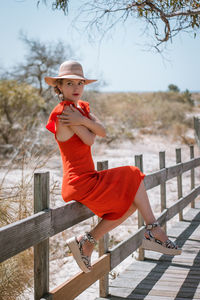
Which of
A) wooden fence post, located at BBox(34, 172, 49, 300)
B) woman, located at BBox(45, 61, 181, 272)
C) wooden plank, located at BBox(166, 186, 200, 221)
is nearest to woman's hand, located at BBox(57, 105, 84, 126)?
woman, located at BBox(45, 61, 181, 272)

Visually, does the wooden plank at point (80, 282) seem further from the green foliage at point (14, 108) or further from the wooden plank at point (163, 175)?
the green foliage at point (14, 108)

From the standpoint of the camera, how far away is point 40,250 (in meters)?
2.22

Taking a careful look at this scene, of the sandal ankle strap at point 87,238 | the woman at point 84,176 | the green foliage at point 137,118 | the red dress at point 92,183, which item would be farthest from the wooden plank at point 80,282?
the green foliage at point 137,118

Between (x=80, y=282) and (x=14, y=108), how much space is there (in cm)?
1002

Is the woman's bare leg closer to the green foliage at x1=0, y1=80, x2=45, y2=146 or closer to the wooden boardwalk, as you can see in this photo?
the wooden boardwalk

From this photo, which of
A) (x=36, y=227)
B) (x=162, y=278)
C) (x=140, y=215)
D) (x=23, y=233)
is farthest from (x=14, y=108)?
(x=23, y=233)

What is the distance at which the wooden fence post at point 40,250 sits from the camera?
2.20 metres

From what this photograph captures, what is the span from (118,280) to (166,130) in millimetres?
15612

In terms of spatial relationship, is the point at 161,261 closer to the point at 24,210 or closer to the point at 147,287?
the point at 147,287

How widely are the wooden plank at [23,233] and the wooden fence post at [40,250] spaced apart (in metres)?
0.06

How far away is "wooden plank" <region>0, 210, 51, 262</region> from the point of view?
1836 mm

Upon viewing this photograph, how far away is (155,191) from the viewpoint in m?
8.95

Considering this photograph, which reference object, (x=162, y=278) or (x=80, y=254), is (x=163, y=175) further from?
(x=80, y=254)

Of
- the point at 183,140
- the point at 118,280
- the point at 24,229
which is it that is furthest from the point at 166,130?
the point at 24,229
